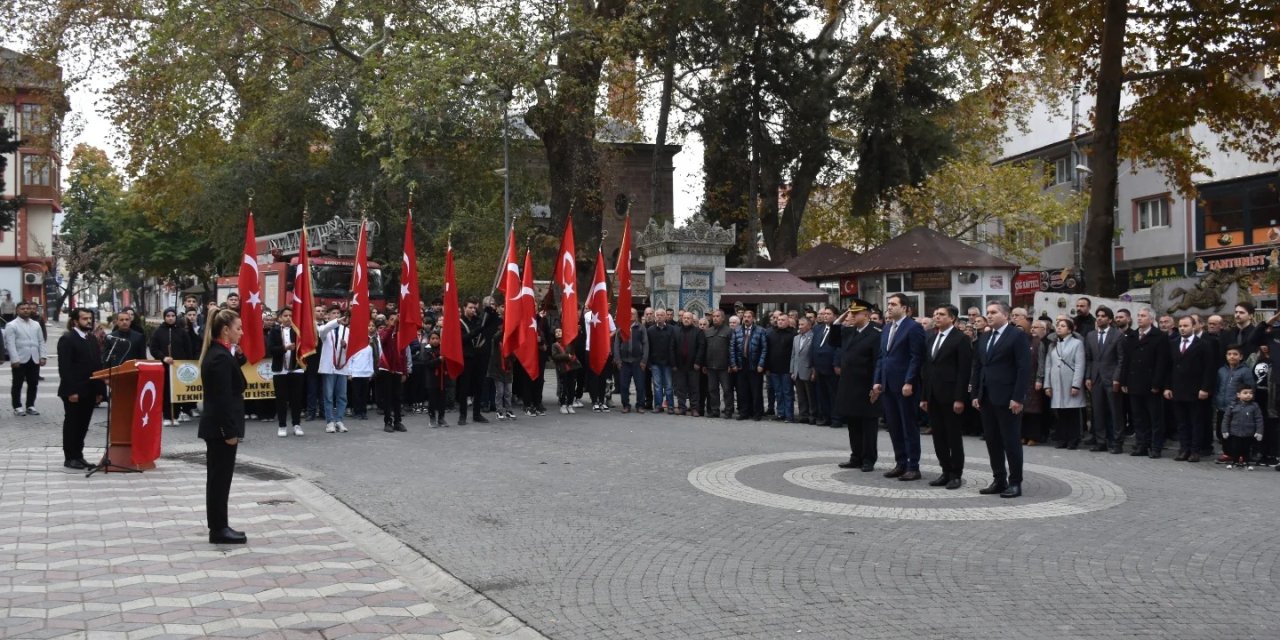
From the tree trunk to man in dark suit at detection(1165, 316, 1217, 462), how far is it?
7.70 m

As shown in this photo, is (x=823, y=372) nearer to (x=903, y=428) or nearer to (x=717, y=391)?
(x=717, y=391)

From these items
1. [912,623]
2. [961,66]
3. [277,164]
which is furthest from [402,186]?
[912,623]

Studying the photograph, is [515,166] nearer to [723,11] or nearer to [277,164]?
[277,164]

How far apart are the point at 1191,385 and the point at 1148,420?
2.89 ft

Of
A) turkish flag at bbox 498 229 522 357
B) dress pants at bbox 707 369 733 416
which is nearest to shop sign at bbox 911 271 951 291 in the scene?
dress pants at bbox 707 369 733 416

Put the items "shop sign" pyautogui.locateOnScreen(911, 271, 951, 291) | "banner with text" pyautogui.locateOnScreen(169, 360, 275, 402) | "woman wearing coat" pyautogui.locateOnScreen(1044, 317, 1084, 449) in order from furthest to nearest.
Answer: "shop sign" pyautogui.locateOnScreen(911, 271, 951, 291)
"banner with text" pyautogui.locateOnScreen(169, 360, 275, 402)
"woman wearing coat" pyautogui.locateOnScreen(1044, 317, 1084, 449)

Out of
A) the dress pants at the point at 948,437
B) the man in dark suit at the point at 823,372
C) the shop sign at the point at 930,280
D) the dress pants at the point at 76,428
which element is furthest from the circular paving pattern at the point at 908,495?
the shop sign at the point at 930,280

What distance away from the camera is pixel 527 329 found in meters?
16.9

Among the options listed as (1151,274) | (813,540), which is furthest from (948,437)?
(1151,274)

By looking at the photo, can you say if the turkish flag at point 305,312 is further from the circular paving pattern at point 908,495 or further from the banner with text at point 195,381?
the circular paving pattern at point 908,495

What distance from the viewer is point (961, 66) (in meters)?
38.3

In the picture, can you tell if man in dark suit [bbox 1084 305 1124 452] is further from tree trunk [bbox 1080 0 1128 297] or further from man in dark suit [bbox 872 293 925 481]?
tree trunk [bbox 1080 0 1128 297]

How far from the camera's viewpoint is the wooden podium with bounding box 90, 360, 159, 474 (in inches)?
442

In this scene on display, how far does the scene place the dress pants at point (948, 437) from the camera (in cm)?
1048
